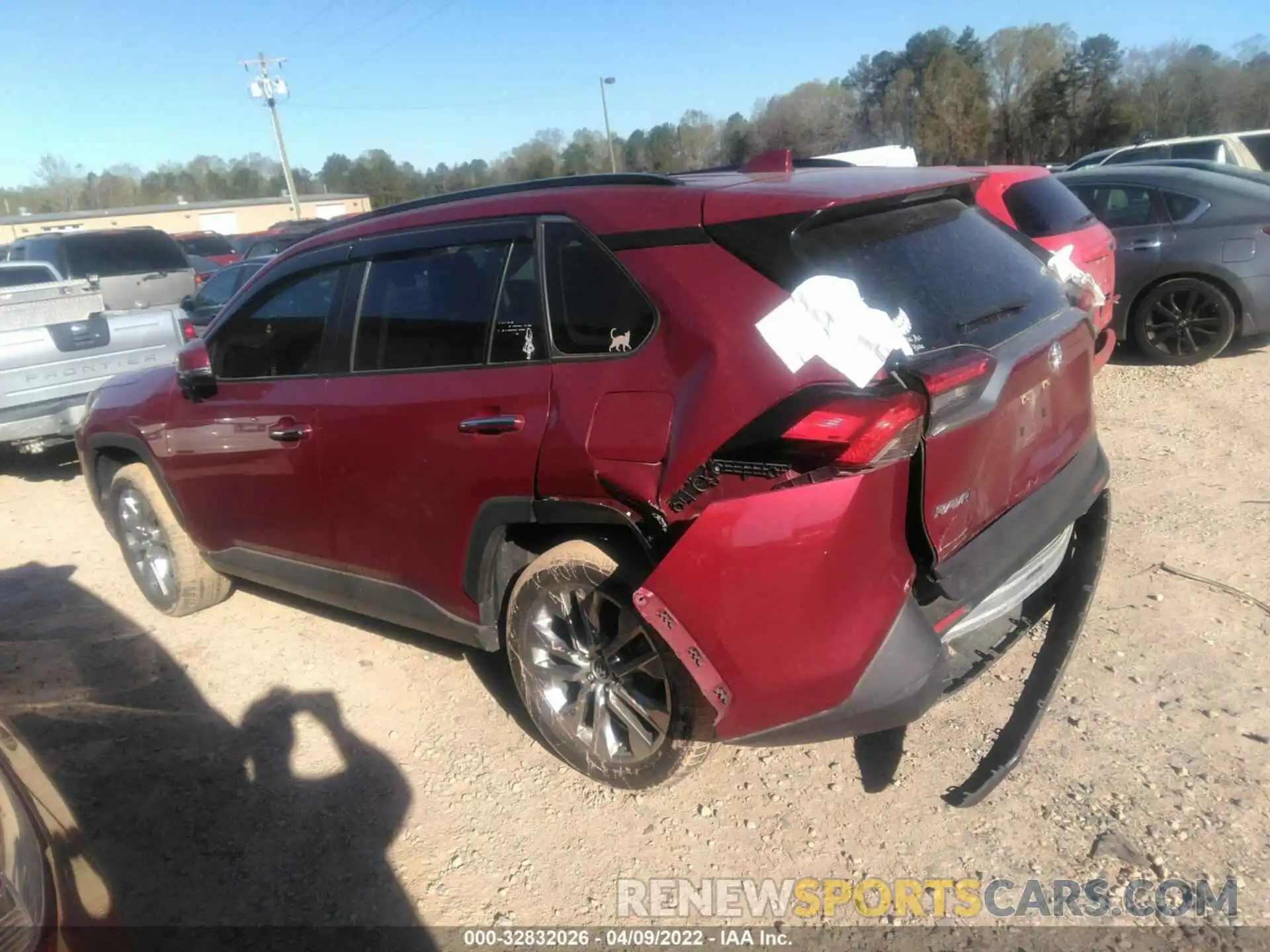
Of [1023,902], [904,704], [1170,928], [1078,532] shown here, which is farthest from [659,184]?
[1170,928]

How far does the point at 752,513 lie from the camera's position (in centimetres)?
232

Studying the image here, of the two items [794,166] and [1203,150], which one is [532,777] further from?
[1203,150]

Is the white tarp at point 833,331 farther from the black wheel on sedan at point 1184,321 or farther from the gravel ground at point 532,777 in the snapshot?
the black wheel on sedan at point 1184,321

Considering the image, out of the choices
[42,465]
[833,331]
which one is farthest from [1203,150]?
[42,465]

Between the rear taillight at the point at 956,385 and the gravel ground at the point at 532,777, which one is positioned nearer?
the rear taillight at the point at 956,385

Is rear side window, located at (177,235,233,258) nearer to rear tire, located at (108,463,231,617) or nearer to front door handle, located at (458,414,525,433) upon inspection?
rear tire, located at (108,463,231,617)

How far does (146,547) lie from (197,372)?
1.36 meters

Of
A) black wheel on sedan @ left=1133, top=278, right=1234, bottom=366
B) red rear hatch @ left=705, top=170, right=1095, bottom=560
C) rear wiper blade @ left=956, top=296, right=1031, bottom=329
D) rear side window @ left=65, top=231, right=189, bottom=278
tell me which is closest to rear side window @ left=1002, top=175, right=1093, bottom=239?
black wheel on sedan @ left=1133, top=278, right=1234, bottom=366

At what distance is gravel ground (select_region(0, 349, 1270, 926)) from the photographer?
2.69 m

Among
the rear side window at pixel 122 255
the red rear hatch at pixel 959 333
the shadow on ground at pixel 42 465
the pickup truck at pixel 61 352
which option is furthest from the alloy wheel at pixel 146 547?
the rear side window at pixel 122 255

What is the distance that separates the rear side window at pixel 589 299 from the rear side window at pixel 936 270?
0.46m

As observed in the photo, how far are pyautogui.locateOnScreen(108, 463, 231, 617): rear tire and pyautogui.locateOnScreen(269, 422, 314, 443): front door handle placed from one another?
1212mm

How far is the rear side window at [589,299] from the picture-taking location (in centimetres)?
265

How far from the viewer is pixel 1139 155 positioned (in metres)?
Result: 14.5
